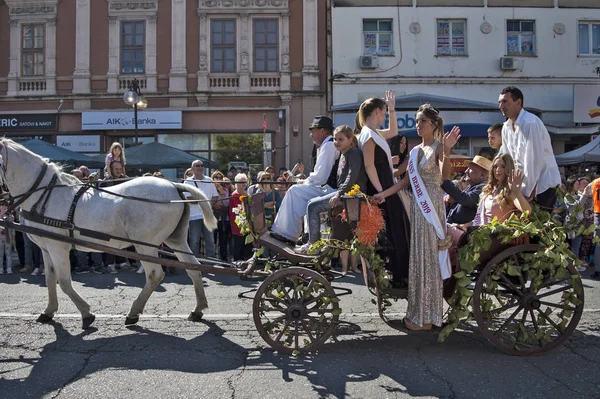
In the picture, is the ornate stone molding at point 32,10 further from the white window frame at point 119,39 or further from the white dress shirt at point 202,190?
the white dress shirt at point 202,190

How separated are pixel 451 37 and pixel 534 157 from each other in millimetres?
17710

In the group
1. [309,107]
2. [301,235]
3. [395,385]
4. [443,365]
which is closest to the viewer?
[395,385]

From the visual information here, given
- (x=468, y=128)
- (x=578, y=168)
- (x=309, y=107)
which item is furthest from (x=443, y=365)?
(x=309, y=107)

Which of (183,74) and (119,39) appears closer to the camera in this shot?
(183,74)

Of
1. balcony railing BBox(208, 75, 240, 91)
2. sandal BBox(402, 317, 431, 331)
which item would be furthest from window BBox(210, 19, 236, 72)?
sandal BBox(402, 317, 431, 331)

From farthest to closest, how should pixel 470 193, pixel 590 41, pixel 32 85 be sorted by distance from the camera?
pixel 590 41 → pixel 32 85 → pixel 470 193

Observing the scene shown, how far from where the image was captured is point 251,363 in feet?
16.2

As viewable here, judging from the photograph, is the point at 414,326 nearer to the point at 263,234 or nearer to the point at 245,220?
the point at 263,234

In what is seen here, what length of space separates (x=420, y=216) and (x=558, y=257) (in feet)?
4.06

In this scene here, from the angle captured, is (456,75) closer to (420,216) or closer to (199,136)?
(199,136)

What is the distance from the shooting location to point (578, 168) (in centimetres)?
1748

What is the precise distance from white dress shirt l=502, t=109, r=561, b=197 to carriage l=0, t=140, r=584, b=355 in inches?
23.3

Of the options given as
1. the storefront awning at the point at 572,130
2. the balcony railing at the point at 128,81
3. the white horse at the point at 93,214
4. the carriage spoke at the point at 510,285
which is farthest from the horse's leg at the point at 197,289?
the storefront awning at the point at 572,130

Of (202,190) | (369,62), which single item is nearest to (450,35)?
(369,62)
